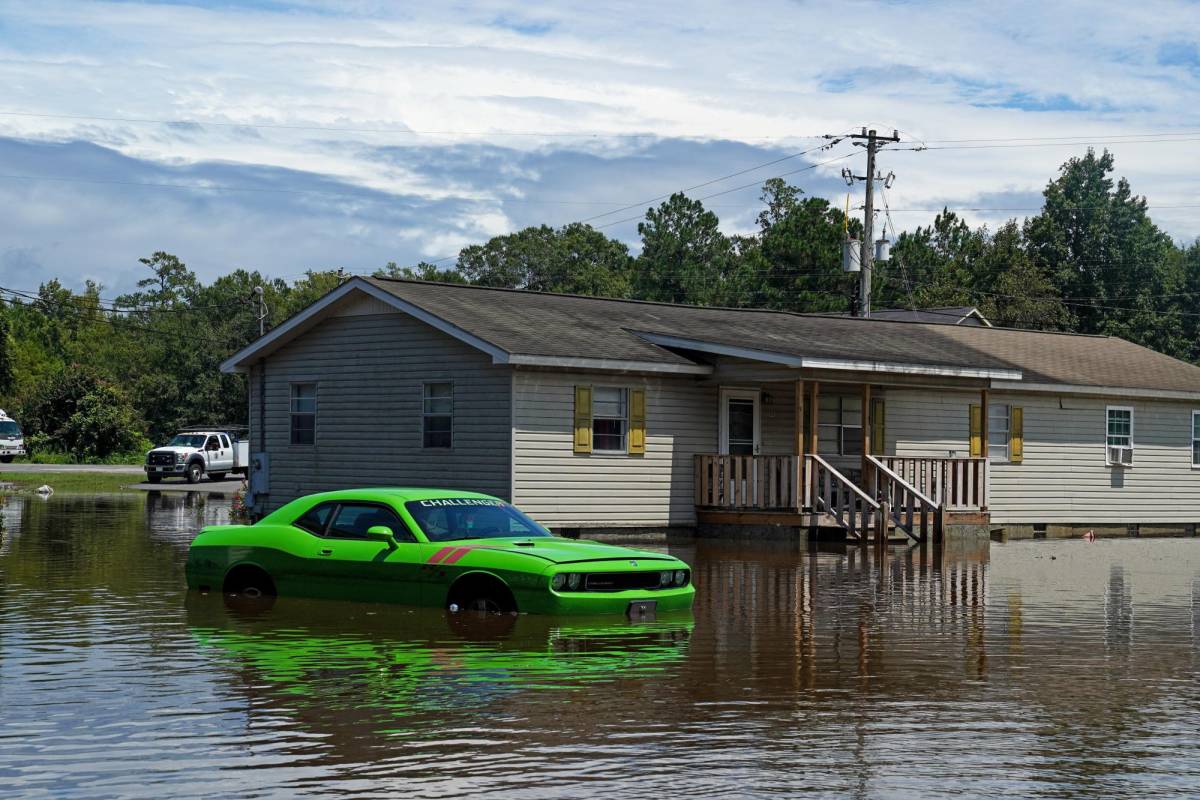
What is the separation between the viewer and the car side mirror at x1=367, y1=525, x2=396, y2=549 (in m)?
15.1

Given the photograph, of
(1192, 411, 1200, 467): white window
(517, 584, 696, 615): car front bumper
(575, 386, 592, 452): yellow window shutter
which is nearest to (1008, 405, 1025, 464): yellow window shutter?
(1192, 411, 1200, 467): white window

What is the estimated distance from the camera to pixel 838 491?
28062 mm

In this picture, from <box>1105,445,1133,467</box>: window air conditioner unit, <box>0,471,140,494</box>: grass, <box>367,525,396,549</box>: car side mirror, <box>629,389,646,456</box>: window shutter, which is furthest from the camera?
<box>0,471,140,494</box>: grass

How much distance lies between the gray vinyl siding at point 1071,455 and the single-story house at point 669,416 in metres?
0.05

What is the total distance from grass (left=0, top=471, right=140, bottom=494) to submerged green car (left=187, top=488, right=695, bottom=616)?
32.3 meters

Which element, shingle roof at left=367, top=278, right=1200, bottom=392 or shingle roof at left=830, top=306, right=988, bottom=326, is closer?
shingle roof at left=367, top=278, right=1200, bottom=392

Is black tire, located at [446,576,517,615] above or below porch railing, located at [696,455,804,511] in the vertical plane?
below

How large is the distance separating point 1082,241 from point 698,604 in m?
78.9

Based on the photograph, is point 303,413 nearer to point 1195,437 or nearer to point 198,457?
point 1195,437

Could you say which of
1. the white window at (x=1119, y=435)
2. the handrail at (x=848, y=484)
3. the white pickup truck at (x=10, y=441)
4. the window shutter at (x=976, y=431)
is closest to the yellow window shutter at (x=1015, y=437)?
the window shutter at (x=976, y=431)

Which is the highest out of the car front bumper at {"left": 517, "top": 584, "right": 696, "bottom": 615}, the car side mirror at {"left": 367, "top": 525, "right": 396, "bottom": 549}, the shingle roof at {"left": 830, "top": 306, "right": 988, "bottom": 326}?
the shingle roof at {"left": 830, "top": 306, "right": 988, "bottom": 326}

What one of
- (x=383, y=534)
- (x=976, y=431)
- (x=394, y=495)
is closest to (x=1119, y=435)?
(x=976, y=431)

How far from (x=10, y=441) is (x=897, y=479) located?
49904 millimetres

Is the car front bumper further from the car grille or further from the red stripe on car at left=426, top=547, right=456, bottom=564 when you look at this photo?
the red stripe on car at left=426, top=547, right=456, bottom=564
